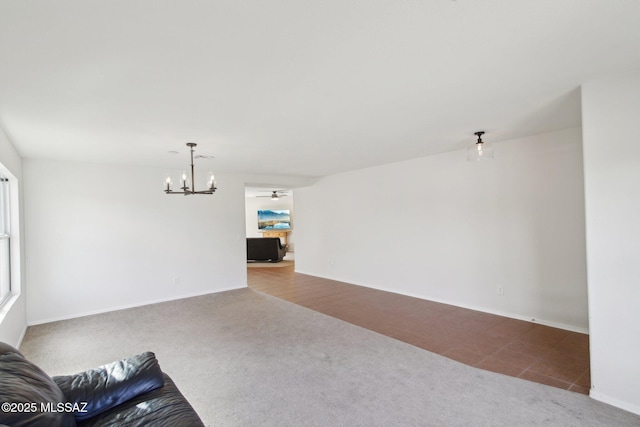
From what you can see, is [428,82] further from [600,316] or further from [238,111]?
[600,316]

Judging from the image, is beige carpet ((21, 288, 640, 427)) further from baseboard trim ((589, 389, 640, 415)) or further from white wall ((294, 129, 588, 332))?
white wall ((294, 129, 588, 332))

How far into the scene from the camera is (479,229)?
180 inches

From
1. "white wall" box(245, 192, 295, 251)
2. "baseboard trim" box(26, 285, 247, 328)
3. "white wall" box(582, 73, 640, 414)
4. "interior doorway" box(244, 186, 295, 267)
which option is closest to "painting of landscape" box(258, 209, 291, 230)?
"interior doorway" box(244, 186, 295, 267)

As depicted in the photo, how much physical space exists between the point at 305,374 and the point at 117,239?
13.0ft

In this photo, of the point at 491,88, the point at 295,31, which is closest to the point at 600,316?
the point at 491,88

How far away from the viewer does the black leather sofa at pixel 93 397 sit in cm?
127

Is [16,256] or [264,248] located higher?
[16,256]

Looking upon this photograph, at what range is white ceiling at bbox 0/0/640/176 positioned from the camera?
146cm

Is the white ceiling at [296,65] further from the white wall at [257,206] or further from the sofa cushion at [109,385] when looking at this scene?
the white wall at [257,206]

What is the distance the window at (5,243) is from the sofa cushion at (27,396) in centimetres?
287

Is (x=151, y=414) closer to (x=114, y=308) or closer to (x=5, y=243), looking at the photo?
(x=5, y=243)

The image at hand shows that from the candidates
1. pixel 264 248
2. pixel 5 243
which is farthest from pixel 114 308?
pixel 264 248

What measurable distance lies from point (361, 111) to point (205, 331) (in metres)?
3.19

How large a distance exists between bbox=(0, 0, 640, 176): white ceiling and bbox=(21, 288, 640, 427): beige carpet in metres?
2.32
